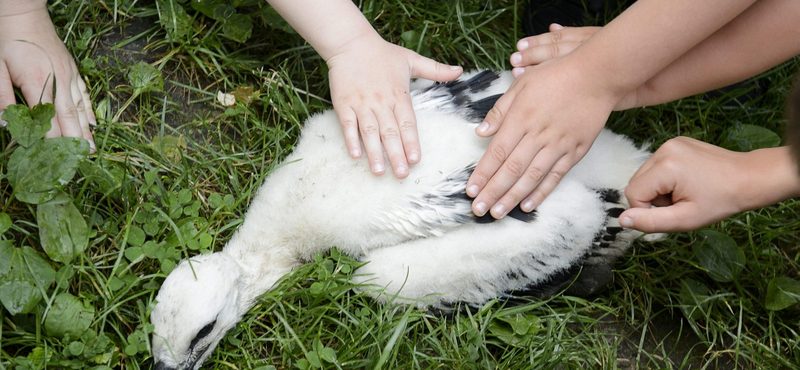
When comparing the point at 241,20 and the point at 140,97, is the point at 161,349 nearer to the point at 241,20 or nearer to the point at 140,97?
the point at 140,97

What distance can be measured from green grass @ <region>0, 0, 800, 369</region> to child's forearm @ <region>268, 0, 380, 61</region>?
1.30 ft

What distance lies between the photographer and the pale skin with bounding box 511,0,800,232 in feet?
5.94

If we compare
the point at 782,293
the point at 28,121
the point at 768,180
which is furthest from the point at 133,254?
the point at 782,293

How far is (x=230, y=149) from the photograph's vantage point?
7.86 ft

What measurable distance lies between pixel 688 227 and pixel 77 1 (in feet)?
7.80

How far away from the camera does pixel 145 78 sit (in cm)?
234

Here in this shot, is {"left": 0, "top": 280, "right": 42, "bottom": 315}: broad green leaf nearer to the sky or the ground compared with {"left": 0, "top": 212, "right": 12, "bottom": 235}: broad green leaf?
nearer to the ground

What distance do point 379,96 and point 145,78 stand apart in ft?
3.29

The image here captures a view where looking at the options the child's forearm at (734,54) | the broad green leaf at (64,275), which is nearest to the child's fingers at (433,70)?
the child's forearm at (734,54)

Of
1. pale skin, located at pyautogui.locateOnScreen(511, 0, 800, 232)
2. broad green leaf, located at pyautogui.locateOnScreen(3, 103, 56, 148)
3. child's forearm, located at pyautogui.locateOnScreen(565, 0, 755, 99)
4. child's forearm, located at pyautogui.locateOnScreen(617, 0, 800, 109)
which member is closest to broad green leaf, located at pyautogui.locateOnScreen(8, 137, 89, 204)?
broad green leaf, located at pyautogui.locateOnScreen(3, 103, 56, 148)

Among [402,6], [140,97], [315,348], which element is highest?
[402,6]

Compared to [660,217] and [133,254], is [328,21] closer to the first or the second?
[133,254]

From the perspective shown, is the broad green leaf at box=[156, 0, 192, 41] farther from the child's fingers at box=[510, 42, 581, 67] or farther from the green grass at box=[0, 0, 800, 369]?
the child's fingers at box=[510, 42, 581, 67]

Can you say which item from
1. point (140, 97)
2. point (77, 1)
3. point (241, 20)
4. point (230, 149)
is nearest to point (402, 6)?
point (241, 20)
